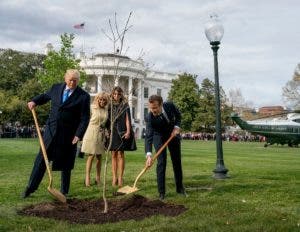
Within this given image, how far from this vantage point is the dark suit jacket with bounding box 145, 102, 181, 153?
26.5ft

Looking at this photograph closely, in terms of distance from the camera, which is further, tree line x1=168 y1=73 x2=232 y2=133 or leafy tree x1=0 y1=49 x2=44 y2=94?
tree line x1=168 y1=73 x2=232 y2=133

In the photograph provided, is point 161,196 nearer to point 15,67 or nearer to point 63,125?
point 63,125

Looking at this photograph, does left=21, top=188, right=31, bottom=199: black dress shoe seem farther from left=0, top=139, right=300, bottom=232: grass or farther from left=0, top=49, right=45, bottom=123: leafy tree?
left=0, top=49, right=45, bottom=123: leafy tree

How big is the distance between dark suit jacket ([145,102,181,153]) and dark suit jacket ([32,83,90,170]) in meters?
0.99

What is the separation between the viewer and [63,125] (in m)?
7.92

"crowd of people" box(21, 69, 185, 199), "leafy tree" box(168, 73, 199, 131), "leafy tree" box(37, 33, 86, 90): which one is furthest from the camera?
"leafy tree" box(168, 73, 199, 131)

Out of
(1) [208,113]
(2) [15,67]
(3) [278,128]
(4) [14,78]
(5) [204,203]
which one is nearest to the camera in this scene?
(5) [204,203]

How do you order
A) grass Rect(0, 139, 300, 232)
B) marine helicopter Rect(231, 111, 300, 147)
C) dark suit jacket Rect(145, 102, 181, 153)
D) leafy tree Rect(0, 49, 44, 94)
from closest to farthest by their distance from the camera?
grass Rect(0, 139, 300, 232) → dark suit jacket Rect(145, 102, 181, 153) → marine helicopter Rect(231, 111, 300, 147) → leafy tree Rect(0, 49, 44, 94)

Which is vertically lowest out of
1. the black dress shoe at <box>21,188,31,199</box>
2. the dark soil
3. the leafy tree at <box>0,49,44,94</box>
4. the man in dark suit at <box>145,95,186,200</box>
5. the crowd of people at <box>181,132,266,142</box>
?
the dark soil

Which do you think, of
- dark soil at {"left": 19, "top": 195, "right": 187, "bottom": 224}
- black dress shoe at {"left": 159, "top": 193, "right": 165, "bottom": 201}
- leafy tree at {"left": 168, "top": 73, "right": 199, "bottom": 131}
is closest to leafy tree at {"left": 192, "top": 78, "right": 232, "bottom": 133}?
leafy tree at {"left": 168, "top": 73, "right": 199, "bottom": 131}

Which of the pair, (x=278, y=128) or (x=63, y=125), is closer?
(x=63, y=125)

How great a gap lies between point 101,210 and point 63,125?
5.37 feet

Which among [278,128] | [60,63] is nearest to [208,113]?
[278,128]

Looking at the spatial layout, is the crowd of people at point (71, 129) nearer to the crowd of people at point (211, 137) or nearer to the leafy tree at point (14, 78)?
Result: the leafy tree at point (14, 78)
